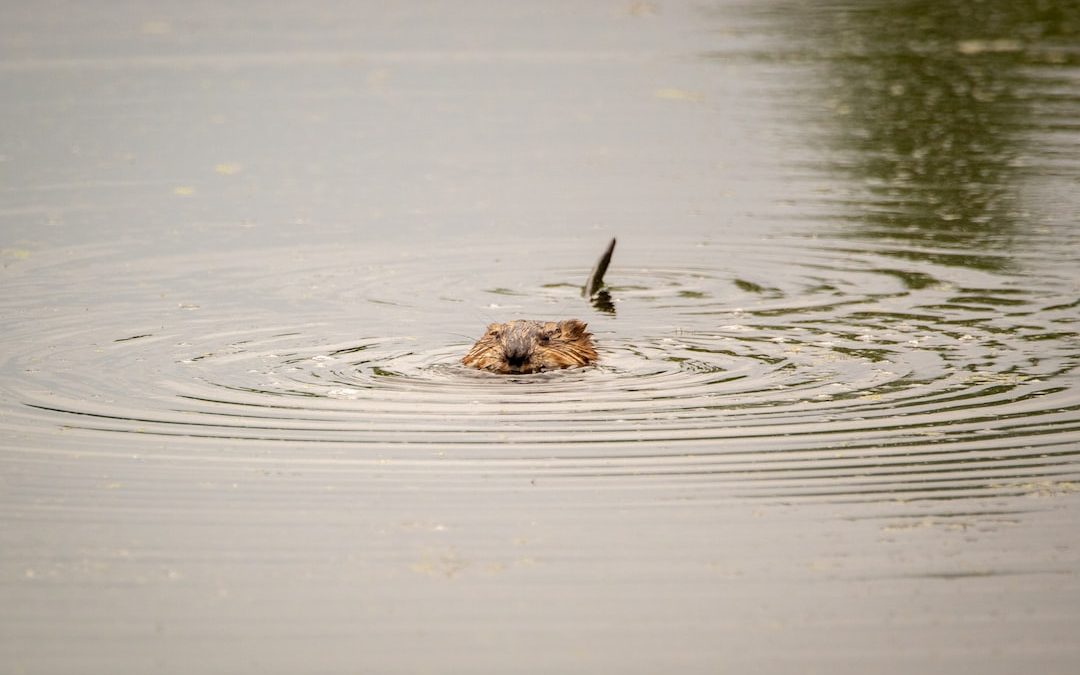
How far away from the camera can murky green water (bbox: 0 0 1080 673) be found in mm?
7098

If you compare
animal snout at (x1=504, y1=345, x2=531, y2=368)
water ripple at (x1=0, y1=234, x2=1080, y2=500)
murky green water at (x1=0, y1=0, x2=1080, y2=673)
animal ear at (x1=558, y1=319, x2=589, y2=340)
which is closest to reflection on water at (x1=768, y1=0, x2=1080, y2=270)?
murky green water at (x1=0, y1=0, x2=1080, y2=673)

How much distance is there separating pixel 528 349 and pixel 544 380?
25 cm

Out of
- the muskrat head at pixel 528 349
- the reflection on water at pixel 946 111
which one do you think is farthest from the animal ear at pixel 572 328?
the reflection on water at pixel 946 111

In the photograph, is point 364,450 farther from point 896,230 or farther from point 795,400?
point 896,230

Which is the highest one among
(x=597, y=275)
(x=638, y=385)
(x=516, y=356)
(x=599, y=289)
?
(x=597, y=275)

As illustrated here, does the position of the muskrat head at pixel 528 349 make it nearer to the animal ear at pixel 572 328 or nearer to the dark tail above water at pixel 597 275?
→ the animal ear at pixel 572 328

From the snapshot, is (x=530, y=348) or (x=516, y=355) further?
(x=530, y=348)

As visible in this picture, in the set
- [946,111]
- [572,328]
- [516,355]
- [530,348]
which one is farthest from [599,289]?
[946,111]

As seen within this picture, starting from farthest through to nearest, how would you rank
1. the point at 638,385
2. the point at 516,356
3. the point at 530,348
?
the point at 530,348, the point at 516,356, the point at 638,385

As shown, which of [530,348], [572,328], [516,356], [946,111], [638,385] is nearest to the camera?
[638,385]

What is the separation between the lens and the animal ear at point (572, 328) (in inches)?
455

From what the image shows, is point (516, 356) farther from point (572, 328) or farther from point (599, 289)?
point (599, 289)

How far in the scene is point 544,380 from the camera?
36.1 feet

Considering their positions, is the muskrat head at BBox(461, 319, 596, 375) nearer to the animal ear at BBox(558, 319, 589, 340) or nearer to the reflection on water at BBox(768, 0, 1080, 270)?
the animal ear at BBox(558, 319, 589, 340)
